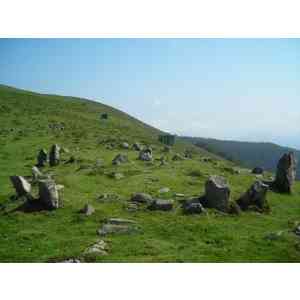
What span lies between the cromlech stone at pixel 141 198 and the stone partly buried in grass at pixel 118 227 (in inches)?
192

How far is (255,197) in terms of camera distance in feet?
104

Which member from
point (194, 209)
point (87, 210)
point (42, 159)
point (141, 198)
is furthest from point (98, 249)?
point (42, 159)

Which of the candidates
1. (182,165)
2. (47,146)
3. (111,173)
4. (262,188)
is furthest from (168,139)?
(262,188)

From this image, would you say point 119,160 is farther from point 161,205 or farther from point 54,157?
point 161,205

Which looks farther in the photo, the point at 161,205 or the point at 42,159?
the point at 42,159

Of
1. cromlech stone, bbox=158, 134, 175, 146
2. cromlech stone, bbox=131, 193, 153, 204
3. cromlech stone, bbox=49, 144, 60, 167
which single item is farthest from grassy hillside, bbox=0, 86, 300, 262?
cromlech stone, bbox=158, 134, 175, 146

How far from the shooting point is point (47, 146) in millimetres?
61188

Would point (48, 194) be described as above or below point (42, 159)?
above

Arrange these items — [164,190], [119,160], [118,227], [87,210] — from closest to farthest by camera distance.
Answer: [118,227]
[87,210]
[164,190]
[119,160]

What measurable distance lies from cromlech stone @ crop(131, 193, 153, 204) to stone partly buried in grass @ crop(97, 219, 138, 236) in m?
4.88

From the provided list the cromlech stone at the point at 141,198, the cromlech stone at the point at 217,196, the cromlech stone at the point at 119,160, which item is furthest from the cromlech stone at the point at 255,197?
the cromlech stone at the point at 119,160

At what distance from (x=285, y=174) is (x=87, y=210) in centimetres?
2058

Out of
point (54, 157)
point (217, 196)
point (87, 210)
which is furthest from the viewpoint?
point (54, 157)
